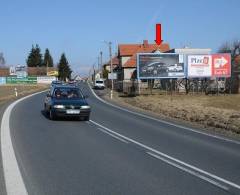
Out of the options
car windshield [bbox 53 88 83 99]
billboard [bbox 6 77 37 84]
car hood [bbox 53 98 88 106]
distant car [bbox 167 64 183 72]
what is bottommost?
billboard [bbox 6 77 37 84]

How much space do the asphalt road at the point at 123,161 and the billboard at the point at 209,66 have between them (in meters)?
34.9

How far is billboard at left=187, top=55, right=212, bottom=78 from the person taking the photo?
171ft

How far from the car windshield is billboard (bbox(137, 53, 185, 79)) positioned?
27.9 meters

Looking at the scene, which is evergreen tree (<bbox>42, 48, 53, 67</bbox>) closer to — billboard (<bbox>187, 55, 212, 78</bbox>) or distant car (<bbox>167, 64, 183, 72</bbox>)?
billboard (<bbox>187, 55, 212, 78</bbox>)

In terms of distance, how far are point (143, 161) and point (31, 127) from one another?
26.6 feet

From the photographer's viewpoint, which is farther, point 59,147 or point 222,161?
point 59,147

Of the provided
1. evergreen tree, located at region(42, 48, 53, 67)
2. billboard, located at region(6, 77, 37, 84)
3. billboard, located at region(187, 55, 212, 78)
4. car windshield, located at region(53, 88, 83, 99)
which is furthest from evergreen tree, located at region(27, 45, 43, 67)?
car windshield, located at region(53, 88, 83, 99)

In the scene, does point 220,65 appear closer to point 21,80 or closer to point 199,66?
point 199,66

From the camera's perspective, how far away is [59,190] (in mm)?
7703

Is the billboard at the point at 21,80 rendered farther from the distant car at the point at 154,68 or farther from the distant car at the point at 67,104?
the distant car at the point at 67,104

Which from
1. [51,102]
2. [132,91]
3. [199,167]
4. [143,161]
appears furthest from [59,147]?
[132,91]

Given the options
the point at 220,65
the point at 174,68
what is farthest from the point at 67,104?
the point at 220,65

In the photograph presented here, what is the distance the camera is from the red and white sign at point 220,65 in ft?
173

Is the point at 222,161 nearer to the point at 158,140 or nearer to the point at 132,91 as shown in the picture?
the point at 158,140
